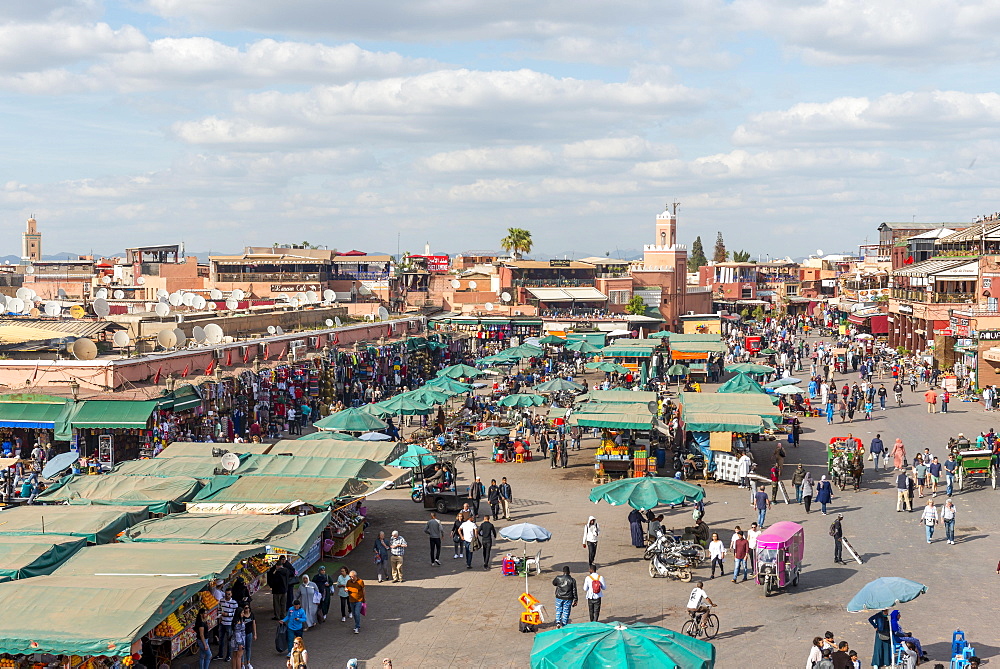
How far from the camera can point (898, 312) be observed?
61.9 meters

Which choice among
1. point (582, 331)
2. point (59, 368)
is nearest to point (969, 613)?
point (59, 368)

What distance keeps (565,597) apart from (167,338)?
20.7m

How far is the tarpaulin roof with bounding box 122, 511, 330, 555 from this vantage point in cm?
1573

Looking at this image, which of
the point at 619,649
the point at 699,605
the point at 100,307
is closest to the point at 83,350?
the point at 100,307

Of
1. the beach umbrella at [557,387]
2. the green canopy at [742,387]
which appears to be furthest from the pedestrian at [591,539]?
the beach umbrella at [557,387]

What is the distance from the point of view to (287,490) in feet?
63.0

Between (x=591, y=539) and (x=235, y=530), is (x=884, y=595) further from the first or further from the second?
(x=235, y=530)

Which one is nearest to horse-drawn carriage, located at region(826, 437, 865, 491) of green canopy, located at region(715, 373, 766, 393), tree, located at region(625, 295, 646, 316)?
green canopy, located at region(715, 373, 766, 393)

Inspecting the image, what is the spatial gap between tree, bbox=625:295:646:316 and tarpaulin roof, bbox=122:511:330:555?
64.8 m

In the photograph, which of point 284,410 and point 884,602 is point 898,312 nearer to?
point 284,410

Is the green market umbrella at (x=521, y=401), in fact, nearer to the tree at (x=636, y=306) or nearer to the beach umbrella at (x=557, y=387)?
the beach umbrella at (x=557, y=387)

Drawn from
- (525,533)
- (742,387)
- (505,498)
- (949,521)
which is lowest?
(505,498)

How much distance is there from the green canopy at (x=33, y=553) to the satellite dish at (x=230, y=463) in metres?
5.69

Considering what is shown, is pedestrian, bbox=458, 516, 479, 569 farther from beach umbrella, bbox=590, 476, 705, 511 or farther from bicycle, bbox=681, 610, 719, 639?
bicycle, bbox=681, 610, 719, 639
